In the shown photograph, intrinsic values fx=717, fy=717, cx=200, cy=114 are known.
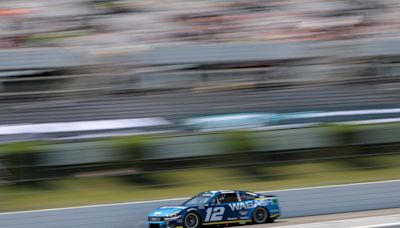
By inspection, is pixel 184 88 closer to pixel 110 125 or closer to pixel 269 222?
pixel 110 125

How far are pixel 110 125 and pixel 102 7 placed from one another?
1293 cm

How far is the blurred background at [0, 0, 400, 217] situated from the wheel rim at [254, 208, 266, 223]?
370 cm

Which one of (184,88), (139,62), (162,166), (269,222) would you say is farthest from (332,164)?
(139,62)

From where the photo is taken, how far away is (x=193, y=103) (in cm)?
2734

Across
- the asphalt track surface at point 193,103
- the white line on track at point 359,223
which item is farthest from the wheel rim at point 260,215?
the asphalt track surface at point 193,103

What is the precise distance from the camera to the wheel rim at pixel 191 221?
1380 cm

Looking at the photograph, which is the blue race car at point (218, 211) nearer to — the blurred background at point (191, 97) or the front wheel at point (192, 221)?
the front wheel at point (192, 221)

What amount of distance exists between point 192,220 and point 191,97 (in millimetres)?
14576

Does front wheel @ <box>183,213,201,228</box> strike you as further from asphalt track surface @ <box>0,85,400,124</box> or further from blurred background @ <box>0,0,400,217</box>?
asphalt track surface @ <box>0,85,400,124</box>

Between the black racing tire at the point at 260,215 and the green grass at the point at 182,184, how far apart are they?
3.37m

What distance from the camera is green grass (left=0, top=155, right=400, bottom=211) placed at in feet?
56.2

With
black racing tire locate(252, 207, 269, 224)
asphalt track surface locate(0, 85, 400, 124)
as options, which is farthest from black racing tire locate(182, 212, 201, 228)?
asphalt track surface locate(0, 85, 400, 124)

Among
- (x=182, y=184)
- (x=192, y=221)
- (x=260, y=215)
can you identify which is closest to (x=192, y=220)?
(x=192, y=221)

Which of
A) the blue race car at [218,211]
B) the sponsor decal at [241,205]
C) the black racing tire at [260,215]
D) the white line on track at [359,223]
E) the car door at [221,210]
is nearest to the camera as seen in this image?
the white line on track at [359,223]
